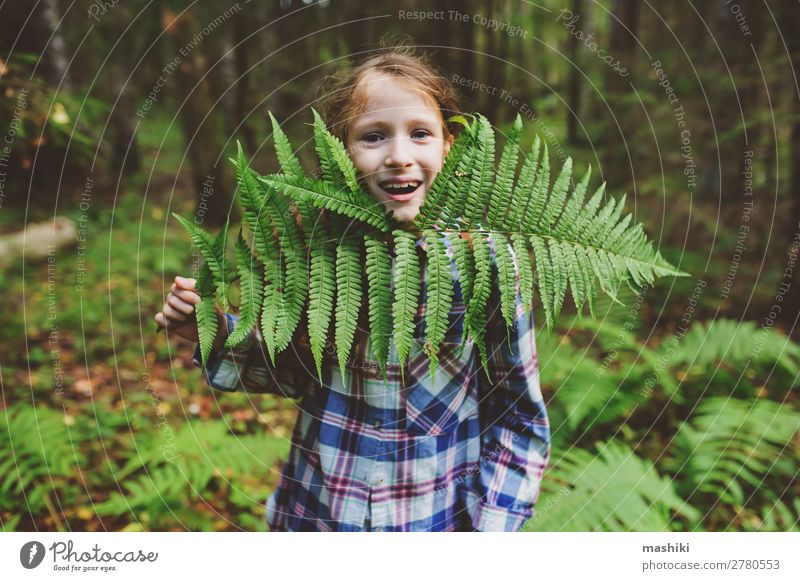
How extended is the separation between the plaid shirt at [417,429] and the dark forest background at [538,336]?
0.56m

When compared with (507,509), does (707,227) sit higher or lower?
higher

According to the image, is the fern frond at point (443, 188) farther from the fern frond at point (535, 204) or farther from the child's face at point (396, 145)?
the fern frond at point (535, 204)

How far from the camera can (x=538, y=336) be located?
378 centimetres

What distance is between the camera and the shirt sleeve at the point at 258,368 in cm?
154

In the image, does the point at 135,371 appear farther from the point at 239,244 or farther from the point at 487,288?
the point at 487,288

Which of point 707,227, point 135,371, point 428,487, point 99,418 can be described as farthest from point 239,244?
point 707,227

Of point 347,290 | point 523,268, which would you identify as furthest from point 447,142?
point 347,290

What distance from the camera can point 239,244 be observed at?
1.19 meters

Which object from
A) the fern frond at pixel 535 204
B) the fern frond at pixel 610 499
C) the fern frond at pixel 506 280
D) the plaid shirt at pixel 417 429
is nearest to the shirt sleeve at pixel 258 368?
the plaid shirt at pixel 417 429

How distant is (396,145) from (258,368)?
865 millimetres

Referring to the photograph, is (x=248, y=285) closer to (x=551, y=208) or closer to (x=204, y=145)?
(x=551, y=208)

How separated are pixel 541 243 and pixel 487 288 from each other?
220 mm
